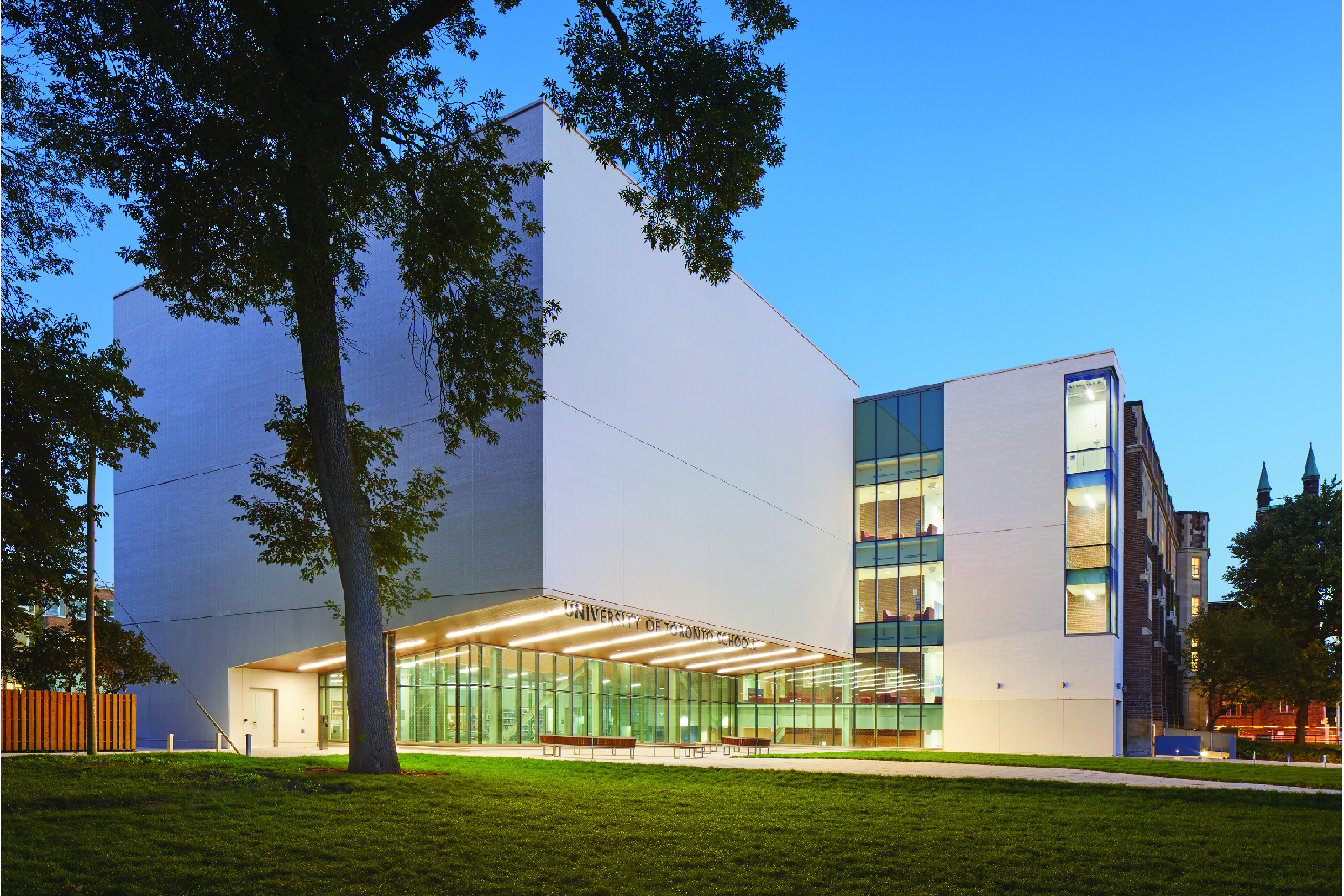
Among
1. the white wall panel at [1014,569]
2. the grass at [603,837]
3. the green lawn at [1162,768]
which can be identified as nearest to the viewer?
the grass at [603,837]

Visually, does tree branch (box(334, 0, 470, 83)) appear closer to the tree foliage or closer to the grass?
the tree foliage

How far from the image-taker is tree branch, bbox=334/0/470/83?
1430 centimetres

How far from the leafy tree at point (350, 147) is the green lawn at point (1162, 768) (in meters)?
16.3

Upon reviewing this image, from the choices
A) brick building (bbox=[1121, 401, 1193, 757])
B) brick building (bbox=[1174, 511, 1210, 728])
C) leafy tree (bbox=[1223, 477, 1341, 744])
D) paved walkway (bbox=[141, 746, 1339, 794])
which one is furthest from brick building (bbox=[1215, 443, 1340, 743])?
paved walkway (bbox=[141, 746, 1339, 794])

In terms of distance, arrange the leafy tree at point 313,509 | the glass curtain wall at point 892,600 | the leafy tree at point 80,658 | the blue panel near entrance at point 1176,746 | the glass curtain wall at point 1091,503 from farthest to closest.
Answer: the glass curtain wall at point 892,600 < the glass curtain wall at point 1091,503 < the blue panel near entrance at point 1176,746 < the leafy tree at point 80,658 < the leafy tree at point 313,509

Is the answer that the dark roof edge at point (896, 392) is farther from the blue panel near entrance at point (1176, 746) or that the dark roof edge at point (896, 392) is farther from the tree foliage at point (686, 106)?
the tree foliage at point (686, 106)

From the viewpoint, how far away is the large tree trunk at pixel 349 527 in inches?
636

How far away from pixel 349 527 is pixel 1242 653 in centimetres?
4715

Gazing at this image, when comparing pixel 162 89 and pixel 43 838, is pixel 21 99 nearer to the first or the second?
pixel 162 89

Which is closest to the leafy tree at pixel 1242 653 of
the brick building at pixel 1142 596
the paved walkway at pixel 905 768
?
the brick building at pixel 1142 596

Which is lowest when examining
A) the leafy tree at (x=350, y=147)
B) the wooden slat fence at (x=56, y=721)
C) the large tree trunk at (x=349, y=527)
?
the wooden slat fence at (x=56, y=721)

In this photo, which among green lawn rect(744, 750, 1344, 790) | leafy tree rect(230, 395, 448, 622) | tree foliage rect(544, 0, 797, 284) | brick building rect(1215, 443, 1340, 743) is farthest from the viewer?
brick building rect(1215, 443, 1340, 743)

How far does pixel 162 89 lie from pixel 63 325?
19.1ft

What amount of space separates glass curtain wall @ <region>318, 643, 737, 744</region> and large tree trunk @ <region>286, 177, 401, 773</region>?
53.5 ft
